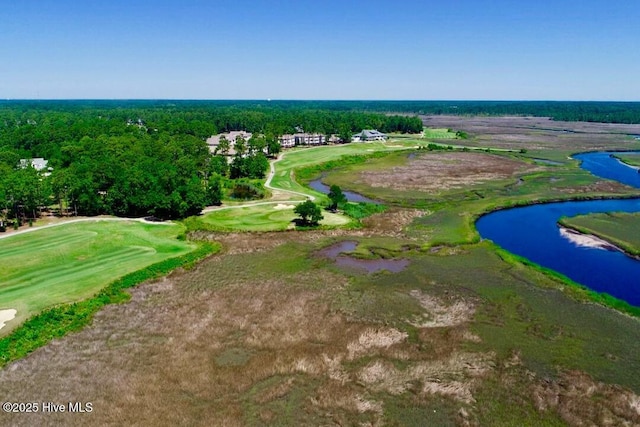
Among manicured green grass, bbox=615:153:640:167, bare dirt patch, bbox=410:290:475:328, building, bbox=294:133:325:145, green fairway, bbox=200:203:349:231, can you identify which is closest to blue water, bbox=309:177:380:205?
green fairway, bbox=200:203:349:231

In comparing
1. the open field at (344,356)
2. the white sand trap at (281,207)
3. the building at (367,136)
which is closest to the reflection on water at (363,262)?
the open field at (344,356)

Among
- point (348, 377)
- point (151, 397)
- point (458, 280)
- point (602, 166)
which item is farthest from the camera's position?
point (602, 166)

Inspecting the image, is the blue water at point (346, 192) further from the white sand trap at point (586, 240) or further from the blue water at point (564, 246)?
the white sand trap at point (586, 240)

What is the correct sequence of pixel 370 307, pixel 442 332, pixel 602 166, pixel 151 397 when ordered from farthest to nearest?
1. pixel 602 166
2. pixel 370 307
3. pixel 442 332
4. pixel 151 397

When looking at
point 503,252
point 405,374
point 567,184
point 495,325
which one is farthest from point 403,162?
point 405,374

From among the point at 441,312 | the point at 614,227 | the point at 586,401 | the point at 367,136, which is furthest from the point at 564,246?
the point at 367,136

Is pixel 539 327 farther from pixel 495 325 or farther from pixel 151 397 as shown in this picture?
pixel 151 397

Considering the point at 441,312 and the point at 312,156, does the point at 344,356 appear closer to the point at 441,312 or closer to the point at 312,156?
the point at 441,312
